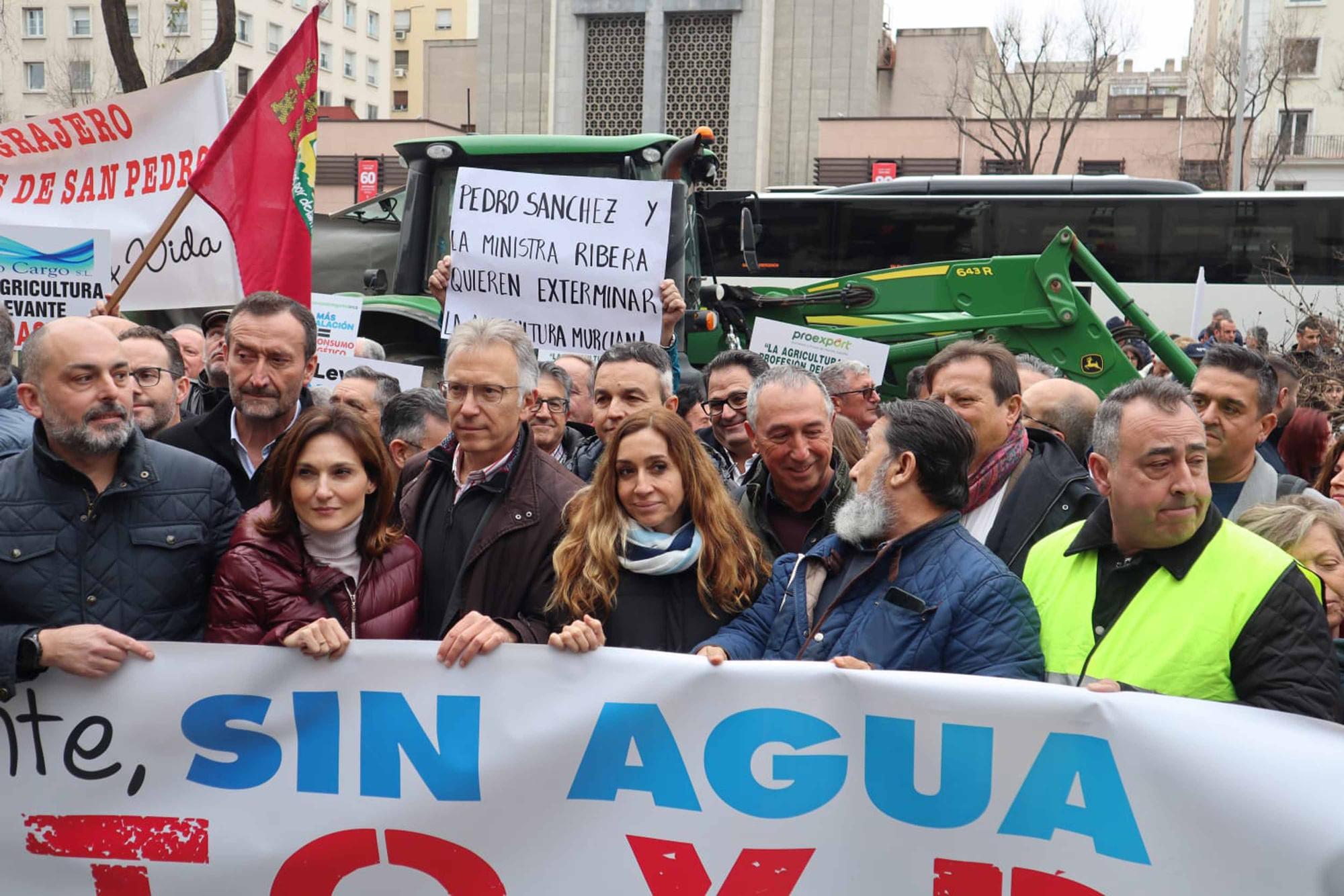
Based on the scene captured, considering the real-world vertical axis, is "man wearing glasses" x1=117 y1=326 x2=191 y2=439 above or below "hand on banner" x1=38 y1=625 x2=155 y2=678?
above

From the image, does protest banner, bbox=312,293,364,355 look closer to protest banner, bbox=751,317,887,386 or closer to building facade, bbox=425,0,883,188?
protest banner, bbox=751,317,887,386

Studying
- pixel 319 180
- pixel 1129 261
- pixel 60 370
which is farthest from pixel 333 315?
pixel 319 180

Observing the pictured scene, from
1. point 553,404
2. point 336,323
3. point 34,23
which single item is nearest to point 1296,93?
point 336,323

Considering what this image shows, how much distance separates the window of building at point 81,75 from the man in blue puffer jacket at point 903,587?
157ft

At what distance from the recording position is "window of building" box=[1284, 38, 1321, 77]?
39594 mm

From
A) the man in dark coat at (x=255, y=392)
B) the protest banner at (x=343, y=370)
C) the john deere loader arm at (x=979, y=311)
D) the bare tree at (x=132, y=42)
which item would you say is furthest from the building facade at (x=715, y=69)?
the man in dark coat at (x=255, y=392)

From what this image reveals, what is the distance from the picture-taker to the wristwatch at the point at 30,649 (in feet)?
10.1

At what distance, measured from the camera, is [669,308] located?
5934 mm

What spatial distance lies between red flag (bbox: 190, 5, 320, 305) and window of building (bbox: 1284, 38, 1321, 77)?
3916cm

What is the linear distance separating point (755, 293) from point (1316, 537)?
9176 millimetres

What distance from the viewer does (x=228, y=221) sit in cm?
573

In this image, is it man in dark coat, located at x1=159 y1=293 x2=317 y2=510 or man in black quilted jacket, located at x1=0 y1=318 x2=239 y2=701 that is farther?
man in dark coat, located at x1=159 y1=293 x2=317 y2=510

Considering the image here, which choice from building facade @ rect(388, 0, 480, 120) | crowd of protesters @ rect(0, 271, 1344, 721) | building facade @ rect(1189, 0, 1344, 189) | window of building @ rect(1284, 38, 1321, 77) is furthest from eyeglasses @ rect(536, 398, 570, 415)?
building facade @ rect(388, 0, 480, 120)

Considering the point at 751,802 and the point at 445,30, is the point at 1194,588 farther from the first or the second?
the point at 445,30
